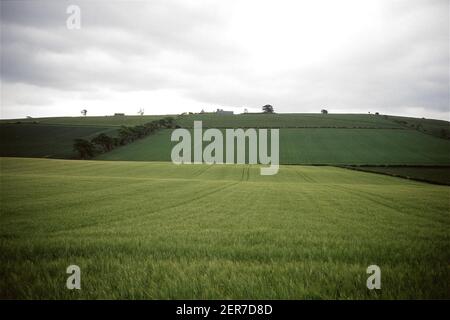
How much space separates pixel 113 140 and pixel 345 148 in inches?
3214

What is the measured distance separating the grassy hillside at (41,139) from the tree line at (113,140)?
16.0 ft

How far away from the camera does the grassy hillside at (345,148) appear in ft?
225

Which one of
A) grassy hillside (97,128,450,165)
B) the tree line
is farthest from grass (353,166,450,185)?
the tree line

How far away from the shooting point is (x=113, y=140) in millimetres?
84875

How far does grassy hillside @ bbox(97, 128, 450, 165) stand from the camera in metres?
68.5

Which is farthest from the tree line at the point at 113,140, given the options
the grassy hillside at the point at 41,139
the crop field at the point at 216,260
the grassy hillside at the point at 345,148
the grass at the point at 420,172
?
the grass at the point at 420,172

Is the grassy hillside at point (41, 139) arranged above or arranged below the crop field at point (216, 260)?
above

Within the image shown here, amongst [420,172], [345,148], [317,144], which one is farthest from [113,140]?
[420,172]

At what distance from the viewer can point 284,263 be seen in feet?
17.1

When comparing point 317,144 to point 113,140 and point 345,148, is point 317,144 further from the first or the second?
point 113,140


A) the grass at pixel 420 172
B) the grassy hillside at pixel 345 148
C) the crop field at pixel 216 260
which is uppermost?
the grassy hillside at pixel 345 148

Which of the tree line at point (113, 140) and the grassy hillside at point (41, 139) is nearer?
the tree line at point (113, 140)

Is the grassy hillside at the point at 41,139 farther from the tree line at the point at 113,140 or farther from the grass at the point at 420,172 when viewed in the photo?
the grass at the point at 420,172
